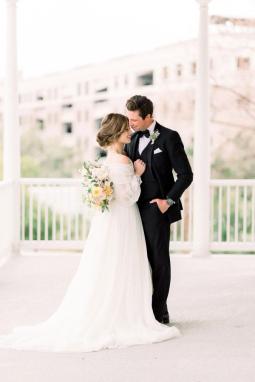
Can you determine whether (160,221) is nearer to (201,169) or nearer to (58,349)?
(58,349)

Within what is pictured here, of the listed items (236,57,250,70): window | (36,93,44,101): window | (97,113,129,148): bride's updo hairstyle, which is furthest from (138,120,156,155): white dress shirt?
(36,93,44,101): window

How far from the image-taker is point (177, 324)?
219 inches

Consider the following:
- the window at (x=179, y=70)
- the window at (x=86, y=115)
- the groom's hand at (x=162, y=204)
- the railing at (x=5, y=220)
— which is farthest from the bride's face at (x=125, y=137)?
the window at (x=86, y=115)

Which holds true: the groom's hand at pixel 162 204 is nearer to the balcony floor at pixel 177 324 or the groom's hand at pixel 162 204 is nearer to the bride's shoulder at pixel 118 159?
the bride's shoulder at pixel 118 159

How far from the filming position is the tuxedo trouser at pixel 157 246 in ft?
17.4

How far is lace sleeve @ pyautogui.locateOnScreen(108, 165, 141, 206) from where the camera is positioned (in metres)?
5.14

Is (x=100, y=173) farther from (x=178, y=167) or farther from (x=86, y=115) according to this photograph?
(x=86, y=115)

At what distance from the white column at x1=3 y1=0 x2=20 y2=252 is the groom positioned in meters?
3.58

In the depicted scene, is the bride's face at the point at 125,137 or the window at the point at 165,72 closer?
the bride's face at the point at 125,137

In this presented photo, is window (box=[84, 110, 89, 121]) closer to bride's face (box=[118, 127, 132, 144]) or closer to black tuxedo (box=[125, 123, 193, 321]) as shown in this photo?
black tuxedo (box=[125, 123, 193, 321])

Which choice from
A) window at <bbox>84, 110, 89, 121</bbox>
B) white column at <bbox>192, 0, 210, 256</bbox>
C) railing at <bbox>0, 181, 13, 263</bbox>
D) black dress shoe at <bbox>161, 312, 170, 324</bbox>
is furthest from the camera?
window at <bbox>84, 110, 89, 121</bbox>

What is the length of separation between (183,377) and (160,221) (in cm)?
126

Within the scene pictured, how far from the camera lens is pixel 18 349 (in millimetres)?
4809

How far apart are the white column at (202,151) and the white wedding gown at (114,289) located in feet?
11.5
